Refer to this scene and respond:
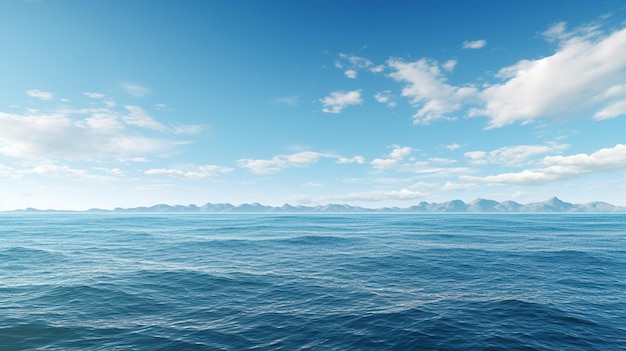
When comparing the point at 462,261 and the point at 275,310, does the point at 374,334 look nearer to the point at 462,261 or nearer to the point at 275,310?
the point at 275,310

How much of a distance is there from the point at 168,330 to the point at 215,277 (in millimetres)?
14351

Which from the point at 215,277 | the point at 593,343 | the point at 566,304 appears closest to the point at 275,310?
the point at 215,277

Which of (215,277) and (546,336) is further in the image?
(215,277)

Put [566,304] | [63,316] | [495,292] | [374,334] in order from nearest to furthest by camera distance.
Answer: [374,334] < [63,316] < [566,304] < [495,292]

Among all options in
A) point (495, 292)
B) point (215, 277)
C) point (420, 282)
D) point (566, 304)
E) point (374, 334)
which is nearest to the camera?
point (374, 334)

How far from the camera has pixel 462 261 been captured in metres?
42.5

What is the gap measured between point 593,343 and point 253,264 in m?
34.3

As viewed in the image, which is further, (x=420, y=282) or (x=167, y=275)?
(x=167, y=275)

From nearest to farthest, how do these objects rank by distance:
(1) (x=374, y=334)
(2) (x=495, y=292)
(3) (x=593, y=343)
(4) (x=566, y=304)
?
(3) (x=593, y=343) < (1) (x=374, y=334) < (4) (x=566, y=304) < (2) (x=495, y=292)

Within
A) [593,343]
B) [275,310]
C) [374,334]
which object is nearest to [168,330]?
[275,310]

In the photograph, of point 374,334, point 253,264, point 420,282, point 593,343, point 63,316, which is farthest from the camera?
point 253,264

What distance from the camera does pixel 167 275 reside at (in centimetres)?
3409

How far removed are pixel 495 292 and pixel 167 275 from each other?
34.5 meters

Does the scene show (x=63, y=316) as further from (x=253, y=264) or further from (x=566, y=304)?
(x=566, y=304)
